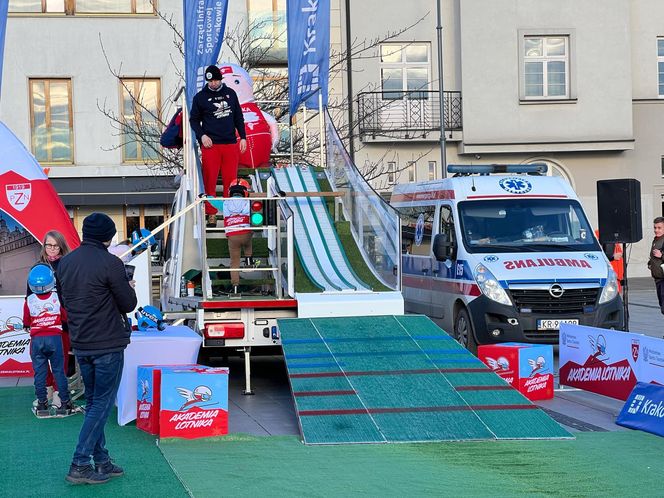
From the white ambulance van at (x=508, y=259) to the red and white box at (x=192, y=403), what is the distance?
5972 mm

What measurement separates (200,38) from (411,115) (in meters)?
17.7

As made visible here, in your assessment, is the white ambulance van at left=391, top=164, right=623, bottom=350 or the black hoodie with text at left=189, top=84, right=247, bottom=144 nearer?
the white ambulance van at left=391, top=164, right=623, bottom=350

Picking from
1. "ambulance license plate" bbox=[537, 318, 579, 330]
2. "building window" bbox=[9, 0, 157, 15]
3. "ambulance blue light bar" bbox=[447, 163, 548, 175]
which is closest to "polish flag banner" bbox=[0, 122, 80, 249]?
"ambulance blue light bar" bbox=[447, 163, 548, 175]

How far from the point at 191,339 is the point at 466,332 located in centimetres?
552

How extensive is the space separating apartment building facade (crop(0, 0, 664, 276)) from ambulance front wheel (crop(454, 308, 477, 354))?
16081 millimetres

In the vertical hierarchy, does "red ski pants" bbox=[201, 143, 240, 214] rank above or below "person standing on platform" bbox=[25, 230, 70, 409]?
above

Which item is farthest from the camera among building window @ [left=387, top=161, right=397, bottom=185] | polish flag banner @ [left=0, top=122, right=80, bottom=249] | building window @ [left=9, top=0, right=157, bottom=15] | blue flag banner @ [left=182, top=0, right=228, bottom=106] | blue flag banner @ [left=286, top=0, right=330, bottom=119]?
building window @ [left=387, top=161, right=397, bottom=185]

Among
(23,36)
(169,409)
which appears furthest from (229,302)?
(23,36)

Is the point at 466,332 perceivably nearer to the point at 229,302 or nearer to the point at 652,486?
the point at 229,302

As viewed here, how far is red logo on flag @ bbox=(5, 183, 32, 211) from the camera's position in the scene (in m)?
15.9

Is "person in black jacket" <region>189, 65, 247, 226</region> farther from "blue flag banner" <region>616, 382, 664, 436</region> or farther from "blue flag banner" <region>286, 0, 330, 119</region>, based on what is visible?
"blue flag banner" <region>616, 382, 664, 436</region>

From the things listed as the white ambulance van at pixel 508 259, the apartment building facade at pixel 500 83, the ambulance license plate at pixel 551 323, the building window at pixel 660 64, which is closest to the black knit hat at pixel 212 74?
the white ambulance van at pixel 508 259

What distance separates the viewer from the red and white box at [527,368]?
1238 centimetres

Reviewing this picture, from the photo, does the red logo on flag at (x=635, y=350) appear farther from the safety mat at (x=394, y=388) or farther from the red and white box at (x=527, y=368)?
the safety mat at (x=394, y=388)
